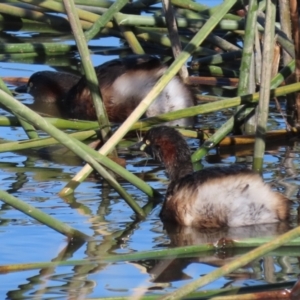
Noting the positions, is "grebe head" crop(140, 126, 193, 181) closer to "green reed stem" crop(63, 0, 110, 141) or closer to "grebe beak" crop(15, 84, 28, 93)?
"green reed stem" crop(63, 0, 110, 141)

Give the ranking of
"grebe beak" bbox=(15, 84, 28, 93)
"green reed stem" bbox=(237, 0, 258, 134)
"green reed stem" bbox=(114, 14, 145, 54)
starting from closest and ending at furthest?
"green reed stem" bbox=(237, 0, 258, 134) → "grebe beak" bbox=(15, 84, 28, 93) → "green reed stem" bbox=(114, 14, 145, 54)

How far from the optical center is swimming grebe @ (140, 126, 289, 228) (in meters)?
4.82

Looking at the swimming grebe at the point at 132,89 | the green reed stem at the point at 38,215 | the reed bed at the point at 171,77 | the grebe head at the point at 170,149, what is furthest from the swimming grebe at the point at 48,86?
the green reed stem at the point at 38,215

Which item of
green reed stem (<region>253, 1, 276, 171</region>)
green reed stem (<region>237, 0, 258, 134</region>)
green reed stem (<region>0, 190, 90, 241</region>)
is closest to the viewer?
green reed stem (<region>0, 190, 90, 241</region>)

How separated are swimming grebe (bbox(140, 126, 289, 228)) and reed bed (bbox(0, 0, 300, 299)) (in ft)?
0.73

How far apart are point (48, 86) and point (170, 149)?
244 centimetres

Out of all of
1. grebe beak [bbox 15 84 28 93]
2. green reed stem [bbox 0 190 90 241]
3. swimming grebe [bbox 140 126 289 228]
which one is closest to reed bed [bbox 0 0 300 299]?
green reed stem [bbox 0 190 90 241]

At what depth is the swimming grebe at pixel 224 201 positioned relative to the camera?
15.8ft

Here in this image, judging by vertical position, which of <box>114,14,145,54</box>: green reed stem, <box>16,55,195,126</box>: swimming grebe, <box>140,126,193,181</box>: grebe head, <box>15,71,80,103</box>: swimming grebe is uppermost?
<box>114,14,145,54</box>: green reed stem

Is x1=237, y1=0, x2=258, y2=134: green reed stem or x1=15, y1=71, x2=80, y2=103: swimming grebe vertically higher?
x1=15, y1=71, x2=80, y2=103: swimming grebe

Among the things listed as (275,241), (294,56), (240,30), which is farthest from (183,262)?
(240,30)

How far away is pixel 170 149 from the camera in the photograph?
563 cm

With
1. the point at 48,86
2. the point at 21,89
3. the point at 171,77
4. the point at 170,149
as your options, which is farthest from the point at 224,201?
the point at 21,89

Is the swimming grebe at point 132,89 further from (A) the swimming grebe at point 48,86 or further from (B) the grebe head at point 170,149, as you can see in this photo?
(B) the grebe head at point 170,149
